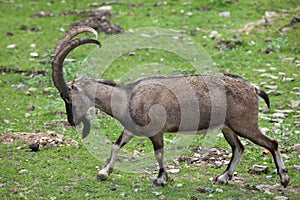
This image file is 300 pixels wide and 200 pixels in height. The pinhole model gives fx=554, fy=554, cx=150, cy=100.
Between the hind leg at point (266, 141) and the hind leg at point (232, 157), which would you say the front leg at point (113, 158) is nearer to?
the hind leg at point (232, 157)

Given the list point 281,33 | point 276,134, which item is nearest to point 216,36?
point 281,33

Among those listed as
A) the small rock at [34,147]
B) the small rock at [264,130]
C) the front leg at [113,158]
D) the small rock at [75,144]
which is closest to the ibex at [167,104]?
the front leg at [113,158]

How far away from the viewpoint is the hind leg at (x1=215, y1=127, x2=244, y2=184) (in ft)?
27.2

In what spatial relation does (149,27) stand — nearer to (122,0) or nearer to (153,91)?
(122,0)

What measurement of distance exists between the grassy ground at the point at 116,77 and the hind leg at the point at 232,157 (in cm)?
13

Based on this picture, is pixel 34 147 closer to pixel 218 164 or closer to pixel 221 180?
pixel 218 164

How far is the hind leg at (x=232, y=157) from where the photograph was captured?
8297mm

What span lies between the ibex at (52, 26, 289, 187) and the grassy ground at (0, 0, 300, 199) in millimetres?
397

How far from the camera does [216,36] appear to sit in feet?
54.0

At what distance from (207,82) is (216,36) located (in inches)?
331

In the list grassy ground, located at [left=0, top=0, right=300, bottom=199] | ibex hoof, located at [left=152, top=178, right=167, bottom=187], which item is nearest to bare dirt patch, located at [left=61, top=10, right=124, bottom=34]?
grassy ground, located at [left=0, top=0, right=300, bottom=199]

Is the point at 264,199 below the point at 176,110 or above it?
below

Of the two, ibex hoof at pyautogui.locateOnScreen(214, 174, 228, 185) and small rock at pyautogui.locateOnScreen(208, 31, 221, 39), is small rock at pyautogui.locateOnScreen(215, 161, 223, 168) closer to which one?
ibex hoof at pyautogui.locateOnScreen(214, 174, 228, 185)

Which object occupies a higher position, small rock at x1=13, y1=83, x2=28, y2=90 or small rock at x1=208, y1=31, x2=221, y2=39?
small rock at x1=13, y1=83, x2=28, y2=90
